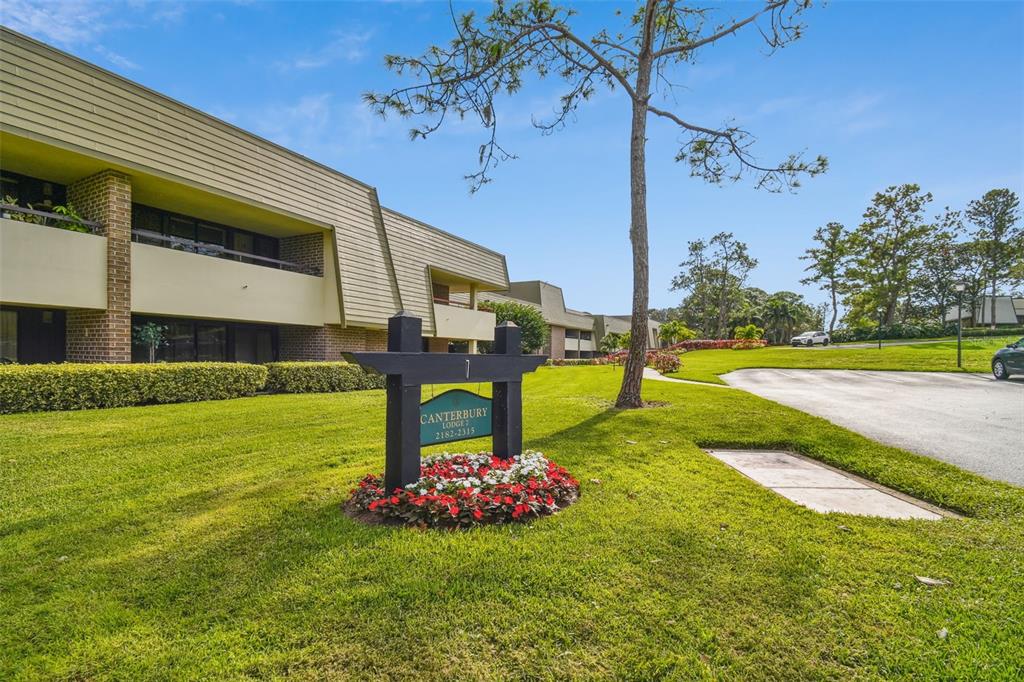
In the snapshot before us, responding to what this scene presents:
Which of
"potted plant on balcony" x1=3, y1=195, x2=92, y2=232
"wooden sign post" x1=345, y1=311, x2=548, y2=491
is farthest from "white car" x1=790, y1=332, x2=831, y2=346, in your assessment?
"potted plant on balcony" x1=3, y1=195, x2=92, y2=232

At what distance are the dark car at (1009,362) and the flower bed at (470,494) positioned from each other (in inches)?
664

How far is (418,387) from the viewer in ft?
12.8

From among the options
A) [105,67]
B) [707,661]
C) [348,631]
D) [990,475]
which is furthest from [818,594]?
[105,67]

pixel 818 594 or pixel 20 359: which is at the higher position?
pixel 20 359

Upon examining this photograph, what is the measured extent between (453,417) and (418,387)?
0.53 m

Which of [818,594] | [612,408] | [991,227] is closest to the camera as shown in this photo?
[818,594]

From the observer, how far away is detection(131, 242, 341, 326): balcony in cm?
1023

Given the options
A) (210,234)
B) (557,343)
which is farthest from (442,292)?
(557,343)

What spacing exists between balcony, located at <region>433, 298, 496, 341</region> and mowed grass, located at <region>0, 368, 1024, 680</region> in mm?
14031

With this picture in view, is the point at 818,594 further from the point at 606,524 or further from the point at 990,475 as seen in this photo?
the point at 990,475

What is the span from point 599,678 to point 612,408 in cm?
693

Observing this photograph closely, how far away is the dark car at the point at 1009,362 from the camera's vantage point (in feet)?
43.8

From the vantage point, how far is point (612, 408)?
344 inches

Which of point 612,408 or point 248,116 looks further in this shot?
point 248,116
